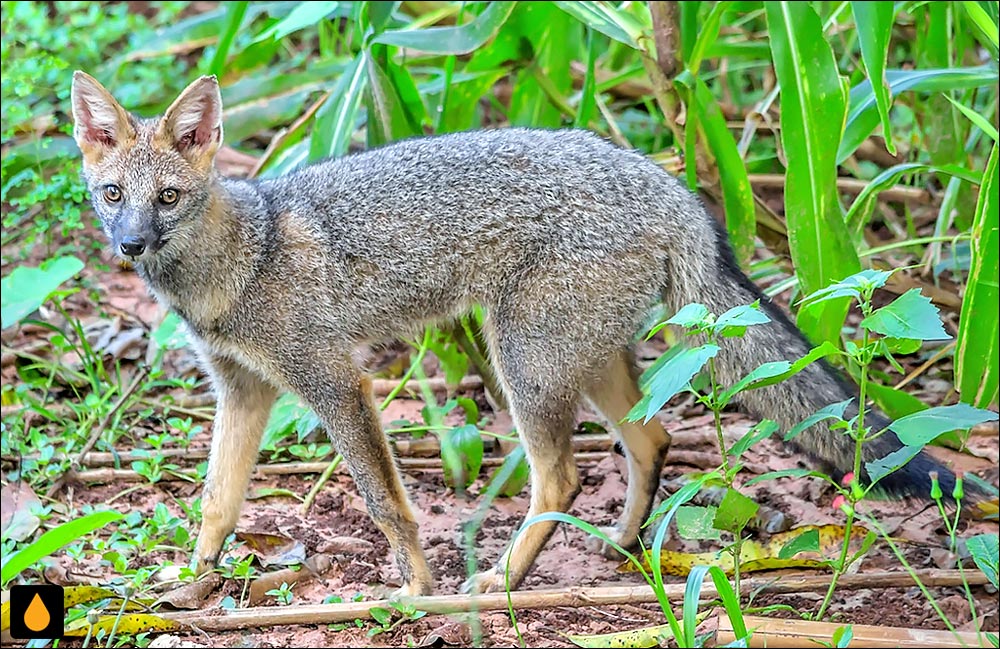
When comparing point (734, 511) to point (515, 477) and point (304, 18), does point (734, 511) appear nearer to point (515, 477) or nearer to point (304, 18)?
point (515, 477)

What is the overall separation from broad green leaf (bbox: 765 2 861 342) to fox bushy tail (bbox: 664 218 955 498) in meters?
0.35

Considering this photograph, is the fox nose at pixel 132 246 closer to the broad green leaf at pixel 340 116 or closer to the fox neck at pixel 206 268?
the fox neck at pixel 206 268

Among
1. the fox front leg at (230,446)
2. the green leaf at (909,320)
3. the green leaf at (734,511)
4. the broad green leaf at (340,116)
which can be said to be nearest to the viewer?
the green leaf at (909,320)

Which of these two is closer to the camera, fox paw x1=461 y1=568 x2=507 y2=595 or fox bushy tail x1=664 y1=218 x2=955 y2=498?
fox bushy tail x1=664 y1=218 x2=955 y2=498

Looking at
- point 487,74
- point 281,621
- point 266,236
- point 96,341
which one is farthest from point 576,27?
point 281,621

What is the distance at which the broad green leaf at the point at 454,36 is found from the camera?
5594 mm

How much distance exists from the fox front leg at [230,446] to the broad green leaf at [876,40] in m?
2.59

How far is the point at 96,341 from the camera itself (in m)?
6.59

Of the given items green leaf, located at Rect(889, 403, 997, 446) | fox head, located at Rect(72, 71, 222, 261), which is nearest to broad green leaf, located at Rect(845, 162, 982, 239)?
green leaf, located at Rect(889, 403, 997, 446)

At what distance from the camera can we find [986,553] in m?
3.78

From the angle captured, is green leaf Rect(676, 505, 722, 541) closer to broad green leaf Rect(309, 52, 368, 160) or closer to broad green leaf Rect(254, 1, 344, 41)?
broad green leaf Rect(309, 52, 368, 160)

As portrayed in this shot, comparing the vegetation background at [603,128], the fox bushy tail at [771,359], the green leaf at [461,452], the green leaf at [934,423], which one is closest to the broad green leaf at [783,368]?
the green leaf at [934,423]

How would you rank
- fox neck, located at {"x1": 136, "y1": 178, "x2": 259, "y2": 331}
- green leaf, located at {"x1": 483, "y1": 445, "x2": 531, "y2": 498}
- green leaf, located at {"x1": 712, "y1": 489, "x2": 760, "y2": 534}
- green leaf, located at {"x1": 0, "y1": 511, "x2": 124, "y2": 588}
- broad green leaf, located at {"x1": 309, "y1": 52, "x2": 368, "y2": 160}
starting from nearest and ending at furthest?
green leaf, located at {"x1": 0, "y1": 511, "x2": 124, "y2": 588}, green leaf, located at {"x1": 712, "y1": 489, "x2": 760, "y2": 534}, fox neck, located at {"x1": 136, "y1": 178, "x2": 259, "y2": 331}, green leaf, located at {"x1": 483, "y1": 445, "x2": 531, "y2": 498}, broad green leaf, located at {"x1": 309, "y1": 52, "x2": 368, "y2": 160}

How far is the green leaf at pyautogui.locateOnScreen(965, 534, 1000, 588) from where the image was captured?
3.74 meters
